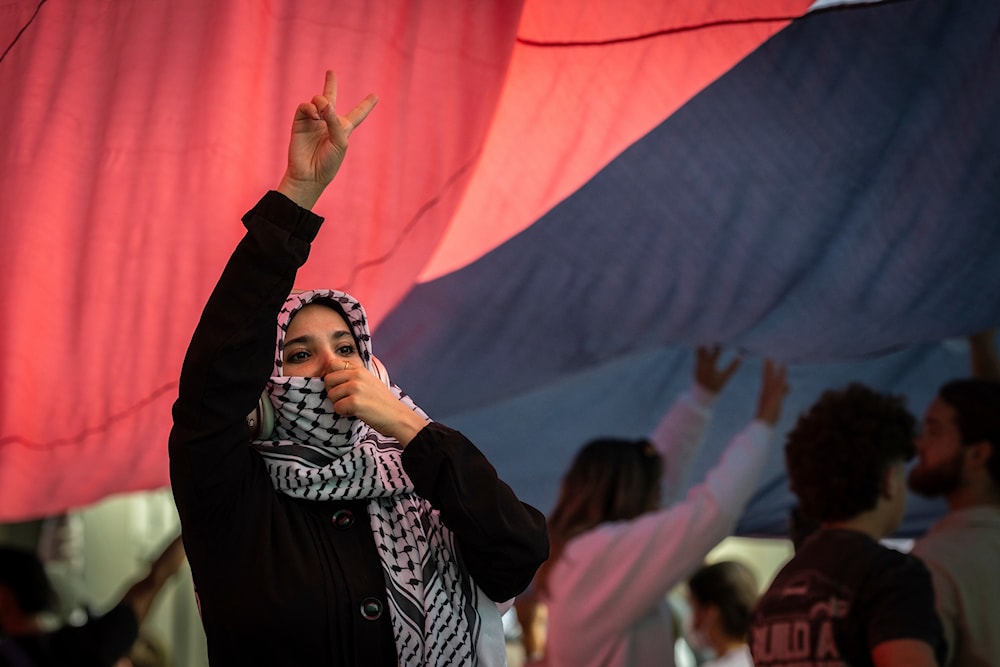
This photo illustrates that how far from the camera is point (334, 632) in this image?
165 centimetres

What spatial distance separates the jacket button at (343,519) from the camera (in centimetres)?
175

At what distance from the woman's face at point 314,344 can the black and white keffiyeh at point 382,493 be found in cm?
2

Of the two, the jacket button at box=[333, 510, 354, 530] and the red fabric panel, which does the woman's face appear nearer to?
the jacket button at box=[333, 510, 354, 530]

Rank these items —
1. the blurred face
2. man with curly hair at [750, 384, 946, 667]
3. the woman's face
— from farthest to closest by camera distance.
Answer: the blurred face, man with curly hair at [750, 384, 946, 667], the woman's face

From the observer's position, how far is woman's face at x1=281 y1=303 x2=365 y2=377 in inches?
69.8

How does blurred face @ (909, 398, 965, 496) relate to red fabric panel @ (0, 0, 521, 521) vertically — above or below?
below

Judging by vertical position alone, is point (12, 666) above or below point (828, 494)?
below

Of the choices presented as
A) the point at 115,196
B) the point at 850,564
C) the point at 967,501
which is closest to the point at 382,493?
the point at 115,196

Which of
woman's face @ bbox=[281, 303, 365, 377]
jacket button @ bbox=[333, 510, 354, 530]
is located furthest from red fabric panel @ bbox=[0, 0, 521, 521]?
jacket button @ bbox=[333, 510, 354, 530]

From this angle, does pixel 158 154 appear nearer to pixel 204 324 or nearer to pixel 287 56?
pixel 287 56

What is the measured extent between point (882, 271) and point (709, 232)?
51 cm

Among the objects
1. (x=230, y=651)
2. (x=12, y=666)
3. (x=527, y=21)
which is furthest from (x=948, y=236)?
(x=12, y=666)

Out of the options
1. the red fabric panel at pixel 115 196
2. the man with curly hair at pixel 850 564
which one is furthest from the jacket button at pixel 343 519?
the man with curly hair at pixel 850 564

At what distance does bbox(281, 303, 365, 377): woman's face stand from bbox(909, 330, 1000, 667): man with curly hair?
1.85 meters
